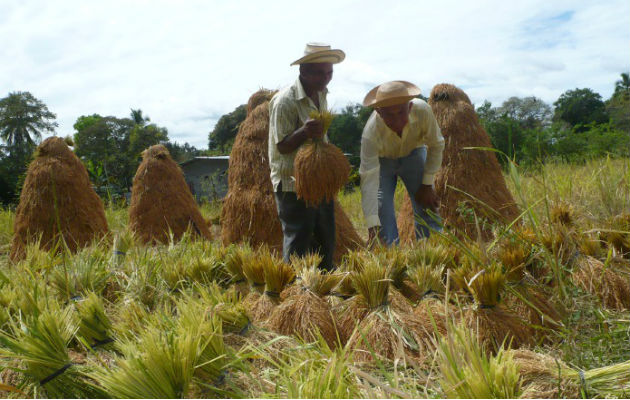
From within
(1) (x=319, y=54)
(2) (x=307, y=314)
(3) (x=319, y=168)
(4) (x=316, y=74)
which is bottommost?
(2) (x=307, y=314)

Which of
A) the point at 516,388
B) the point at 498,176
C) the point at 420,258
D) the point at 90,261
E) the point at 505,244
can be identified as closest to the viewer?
the point at 516,388

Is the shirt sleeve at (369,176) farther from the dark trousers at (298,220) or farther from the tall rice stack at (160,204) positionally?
the tall rice stack at (160,204)

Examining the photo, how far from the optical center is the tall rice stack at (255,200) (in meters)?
4.40

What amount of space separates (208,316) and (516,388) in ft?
3.25

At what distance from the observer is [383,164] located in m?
3.74

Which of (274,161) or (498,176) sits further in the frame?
(498,176)

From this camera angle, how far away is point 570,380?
4.02 ft

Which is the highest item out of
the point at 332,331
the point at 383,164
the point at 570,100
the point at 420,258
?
the point at 570,100

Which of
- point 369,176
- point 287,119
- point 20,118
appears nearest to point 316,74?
point 287,119

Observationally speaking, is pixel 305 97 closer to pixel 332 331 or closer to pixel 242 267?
pixel 242 267

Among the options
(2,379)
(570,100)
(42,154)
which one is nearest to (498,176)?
(2,379)

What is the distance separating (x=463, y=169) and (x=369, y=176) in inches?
49.6

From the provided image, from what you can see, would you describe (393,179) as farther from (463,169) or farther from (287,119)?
(287,119)

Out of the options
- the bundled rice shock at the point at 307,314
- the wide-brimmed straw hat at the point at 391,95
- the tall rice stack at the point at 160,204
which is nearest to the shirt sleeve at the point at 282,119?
the wide-brimmed straw hat at the point at 391,95
